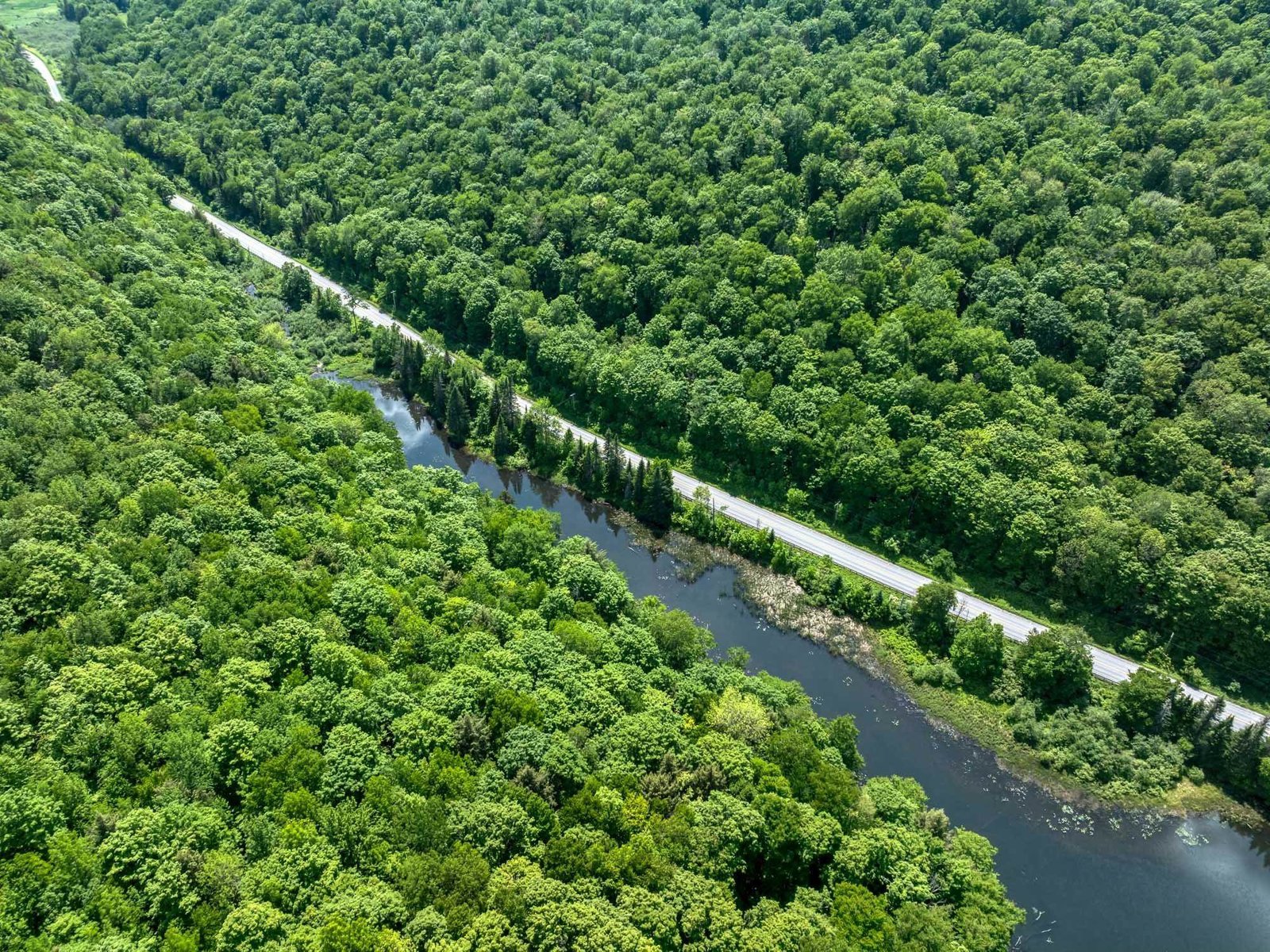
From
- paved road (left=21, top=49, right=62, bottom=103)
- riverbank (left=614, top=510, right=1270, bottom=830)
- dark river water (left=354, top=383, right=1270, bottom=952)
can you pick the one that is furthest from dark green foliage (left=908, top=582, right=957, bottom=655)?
paved road (left=21, top=49, right=62, bottom=103)

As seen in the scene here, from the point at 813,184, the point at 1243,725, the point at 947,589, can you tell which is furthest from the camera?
the point at 813,184

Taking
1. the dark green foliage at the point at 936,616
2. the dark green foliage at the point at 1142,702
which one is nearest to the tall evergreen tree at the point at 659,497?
the dark green foliage at the point at 936,616

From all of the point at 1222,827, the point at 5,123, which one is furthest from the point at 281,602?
the point at 5,123

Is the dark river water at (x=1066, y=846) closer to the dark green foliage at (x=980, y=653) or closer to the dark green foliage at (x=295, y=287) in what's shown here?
the dark green foliage at (x=980, y=653)

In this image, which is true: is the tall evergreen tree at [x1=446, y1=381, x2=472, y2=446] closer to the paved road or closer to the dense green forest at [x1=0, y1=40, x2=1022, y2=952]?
the dense green forest at [x1=0, y1=40, x2=1022, y2=952]

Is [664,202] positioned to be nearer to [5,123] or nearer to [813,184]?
[813,184]

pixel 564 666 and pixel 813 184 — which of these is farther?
pixel 813 184
